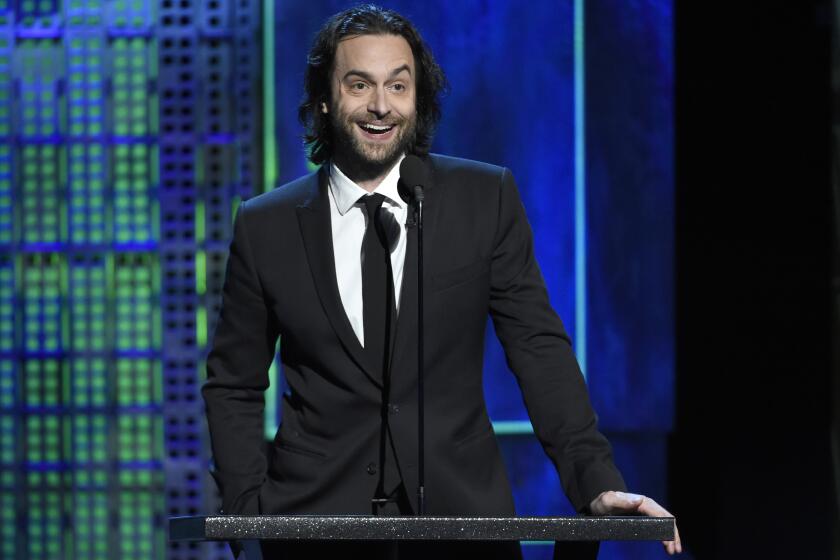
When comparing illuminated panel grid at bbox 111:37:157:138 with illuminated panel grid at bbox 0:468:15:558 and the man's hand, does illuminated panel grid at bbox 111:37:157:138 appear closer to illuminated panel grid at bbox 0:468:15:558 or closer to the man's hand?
illuminated panel grid at bbox 0:468:15:558

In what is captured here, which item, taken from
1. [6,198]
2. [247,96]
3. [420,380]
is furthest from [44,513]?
[420,380]

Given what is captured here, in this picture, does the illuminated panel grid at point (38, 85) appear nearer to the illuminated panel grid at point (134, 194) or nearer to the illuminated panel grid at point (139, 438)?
the illuminated panel grid at point (134, 194)

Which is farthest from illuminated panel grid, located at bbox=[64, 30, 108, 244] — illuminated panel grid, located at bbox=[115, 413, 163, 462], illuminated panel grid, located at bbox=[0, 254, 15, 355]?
illuminated panel grid, located at bbox=[115, 413, 163, 462]

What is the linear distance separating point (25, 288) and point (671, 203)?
230cm

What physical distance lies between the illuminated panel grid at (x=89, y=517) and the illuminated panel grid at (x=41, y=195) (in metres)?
0.86

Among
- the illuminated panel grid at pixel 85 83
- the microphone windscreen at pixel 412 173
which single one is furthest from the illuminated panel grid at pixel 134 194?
the microphone windscreen at pixel 412 173

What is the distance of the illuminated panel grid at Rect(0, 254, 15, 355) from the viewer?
4312mm

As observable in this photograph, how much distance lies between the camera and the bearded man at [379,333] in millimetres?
2047

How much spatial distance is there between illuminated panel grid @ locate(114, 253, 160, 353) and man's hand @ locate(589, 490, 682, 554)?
2.70 meters

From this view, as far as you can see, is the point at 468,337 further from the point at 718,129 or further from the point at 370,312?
the point at 718,129

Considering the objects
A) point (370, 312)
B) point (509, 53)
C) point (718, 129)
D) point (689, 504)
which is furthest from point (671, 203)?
point (370, 312)

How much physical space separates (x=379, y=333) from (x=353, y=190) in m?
0.30

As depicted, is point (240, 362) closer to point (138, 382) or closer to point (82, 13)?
point (138, 382)

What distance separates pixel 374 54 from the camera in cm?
225
